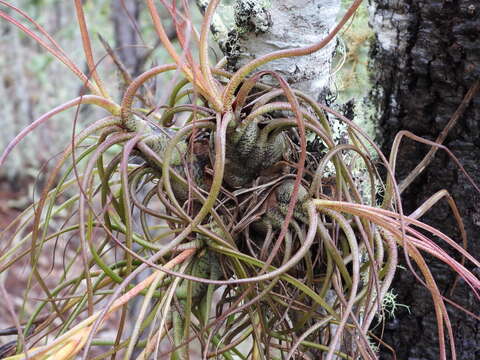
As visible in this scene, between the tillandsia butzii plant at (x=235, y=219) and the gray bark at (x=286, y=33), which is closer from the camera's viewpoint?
the tillandsia butzii plant at (x=235, y=219)

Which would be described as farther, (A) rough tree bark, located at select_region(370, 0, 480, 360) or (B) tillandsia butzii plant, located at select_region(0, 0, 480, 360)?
(A) rough tree bark, located at select_region(370, 0, 480, 360)

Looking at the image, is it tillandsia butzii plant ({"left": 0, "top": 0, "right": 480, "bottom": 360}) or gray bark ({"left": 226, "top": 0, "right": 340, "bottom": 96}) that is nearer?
tillandsia butzii plant ({"left": 0, "top": 0, "right": 480, "bottom": 360})

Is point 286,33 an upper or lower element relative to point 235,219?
upper

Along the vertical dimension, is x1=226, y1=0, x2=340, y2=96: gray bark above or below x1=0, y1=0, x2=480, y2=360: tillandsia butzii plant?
above

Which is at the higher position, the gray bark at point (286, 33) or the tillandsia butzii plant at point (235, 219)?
the gray bark at point (286, 33)

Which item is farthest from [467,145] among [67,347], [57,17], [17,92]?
[57,17]

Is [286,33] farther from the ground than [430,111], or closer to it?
farther from the ground

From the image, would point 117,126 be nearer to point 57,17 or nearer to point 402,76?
point 402,76

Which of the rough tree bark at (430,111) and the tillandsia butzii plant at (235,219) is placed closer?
the tillandsia butzii plant at (235,219)
